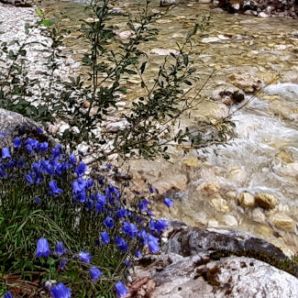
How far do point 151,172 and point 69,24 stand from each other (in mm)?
5607

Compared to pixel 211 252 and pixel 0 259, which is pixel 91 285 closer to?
pixel 0 259

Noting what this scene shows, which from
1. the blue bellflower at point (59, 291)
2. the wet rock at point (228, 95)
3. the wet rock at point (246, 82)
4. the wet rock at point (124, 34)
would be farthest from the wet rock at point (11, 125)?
the wet rock at point (124, 34)

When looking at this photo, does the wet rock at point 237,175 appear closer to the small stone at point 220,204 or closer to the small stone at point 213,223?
the small stone at point 220,204

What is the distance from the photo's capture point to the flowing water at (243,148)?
17.4ft

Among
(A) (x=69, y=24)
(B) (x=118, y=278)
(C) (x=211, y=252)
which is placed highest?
(B) (x=118, y=278)

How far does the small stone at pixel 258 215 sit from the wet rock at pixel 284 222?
3.4 inches

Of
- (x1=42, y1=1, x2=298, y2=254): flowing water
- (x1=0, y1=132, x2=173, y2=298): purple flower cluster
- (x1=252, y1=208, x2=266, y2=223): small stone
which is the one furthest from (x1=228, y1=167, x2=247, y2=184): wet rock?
(x1=0, y1=132, x2=173, y2=298): purple flower cluster

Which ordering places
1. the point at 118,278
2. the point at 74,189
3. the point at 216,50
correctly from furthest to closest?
the point at 216,50 → the point at 74,189 → the point at 118,278

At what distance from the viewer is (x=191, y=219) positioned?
17.1ft

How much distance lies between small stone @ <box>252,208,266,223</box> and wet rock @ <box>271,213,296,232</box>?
9 cm

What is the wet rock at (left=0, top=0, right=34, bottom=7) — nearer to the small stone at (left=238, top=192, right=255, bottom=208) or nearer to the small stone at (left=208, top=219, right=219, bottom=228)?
the small stone at (left=238, top=192, right=255, bottom=208)

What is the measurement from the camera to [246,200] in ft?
18.0

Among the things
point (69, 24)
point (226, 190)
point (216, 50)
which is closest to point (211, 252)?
point (226, 190)

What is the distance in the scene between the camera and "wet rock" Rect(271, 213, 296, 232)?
514 cm
